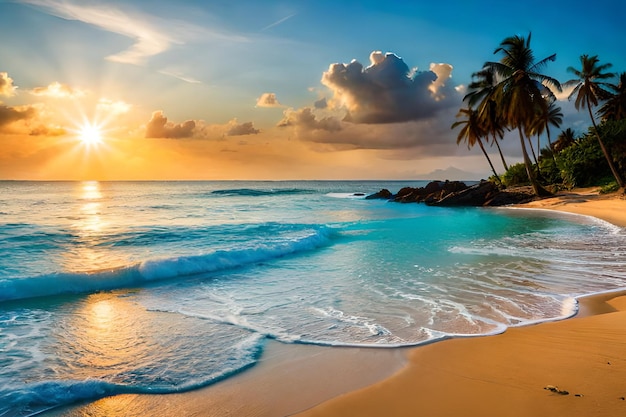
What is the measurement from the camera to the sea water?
4555 millimetres

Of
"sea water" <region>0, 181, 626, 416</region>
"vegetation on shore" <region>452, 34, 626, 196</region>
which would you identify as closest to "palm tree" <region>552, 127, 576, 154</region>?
"vegetation on shore" <region>452, 34, 626, 196</region>

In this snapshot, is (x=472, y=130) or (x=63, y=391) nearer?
(x=63, y=391)

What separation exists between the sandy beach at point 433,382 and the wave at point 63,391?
0.40 ft

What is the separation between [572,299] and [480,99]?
36.5 metres

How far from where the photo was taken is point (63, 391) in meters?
3.90

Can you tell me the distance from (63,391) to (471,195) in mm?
37545

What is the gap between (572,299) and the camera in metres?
6.96

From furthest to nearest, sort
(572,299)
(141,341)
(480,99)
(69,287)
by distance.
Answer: (480,99) → (69,287) → (572,299) → (141,341)

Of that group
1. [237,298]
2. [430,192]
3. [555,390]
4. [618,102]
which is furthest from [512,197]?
[555,390]

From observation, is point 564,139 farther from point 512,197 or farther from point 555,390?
point 555,390

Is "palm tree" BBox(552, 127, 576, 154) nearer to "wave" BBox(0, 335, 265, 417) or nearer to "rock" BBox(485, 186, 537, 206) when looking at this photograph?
"rock" BBox(485, 186, 537, 206)

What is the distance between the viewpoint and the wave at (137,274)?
27.9 feet

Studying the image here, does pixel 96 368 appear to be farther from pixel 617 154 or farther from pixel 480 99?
pixel 480 99

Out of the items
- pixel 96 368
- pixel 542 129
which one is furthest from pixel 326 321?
pixel 542 129
